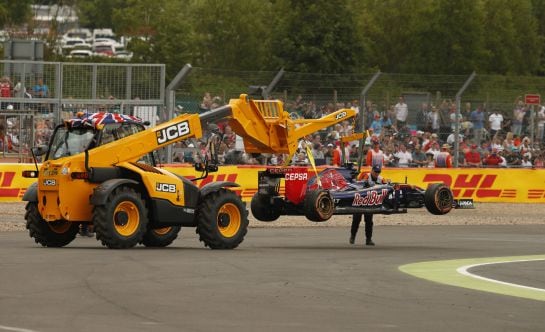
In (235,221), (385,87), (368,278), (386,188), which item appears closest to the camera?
(368,278)

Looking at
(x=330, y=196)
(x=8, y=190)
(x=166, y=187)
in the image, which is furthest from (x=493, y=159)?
(x=166, y=187)

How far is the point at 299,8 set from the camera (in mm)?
60750

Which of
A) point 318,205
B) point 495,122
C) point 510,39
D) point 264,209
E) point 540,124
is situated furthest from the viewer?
point 510,39

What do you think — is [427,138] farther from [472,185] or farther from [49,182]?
[49,182]

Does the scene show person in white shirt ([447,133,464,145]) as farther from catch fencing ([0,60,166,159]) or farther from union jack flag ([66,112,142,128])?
union jack flag ([66,112,142,128])

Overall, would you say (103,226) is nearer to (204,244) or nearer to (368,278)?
(204,244)

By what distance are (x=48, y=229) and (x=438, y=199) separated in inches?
259

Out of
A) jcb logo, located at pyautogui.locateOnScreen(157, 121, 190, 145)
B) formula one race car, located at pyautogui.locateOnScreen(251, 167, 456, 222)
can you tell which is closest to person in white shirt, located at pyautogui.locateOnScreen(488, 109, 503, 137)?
formula one race car, located at pyautogui.locateOnScreen(251, 167, 456, 222)

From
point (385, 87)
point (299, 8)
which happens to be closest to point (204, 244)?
point (385, 87)

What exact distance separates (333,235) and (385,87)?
9.68 meters

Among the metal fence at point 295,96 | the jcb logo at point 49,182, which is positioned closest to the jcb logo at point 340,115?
the jcb logo at point 49,182

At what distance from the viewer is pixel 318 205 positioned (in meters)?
22.2

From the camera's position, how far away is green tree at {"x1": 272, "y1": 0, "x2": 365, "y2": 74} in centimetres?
5991

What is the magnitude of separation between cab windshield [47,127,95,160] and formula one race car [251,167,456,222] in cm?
325
